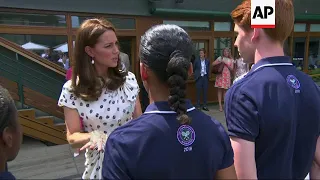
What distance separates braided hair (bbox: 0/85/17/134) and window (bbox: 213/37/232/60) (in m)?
8.15

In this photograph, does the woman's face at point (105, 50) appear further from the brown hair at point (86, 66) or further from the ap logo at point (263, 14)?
the ap logo at point (263, 14)

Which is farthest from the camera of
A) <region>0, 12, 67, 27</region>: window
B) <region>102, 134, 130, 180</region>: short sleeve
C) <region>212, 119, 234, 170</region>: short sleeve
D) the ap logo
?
<region>0, 12, 67, 27</region>: window

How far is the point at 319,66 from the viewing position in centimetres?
1220

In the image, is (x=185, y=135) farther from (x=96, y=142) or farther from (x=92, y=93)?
(x=92, y=93)

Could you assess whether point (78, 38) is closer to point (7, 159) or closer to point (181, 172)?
point (7, 159)

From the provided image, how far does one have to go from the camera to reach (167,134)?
3.35 ft

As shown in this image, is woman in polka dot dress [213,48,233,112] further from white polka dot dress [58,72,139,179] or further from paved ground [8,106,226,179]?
white polka dot dress [58,72,139,179]

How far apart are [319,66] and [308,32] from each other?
7.32ft

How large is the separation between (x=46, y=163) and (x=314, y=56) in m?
11.5

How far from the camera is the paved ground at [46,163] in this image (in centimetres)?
398

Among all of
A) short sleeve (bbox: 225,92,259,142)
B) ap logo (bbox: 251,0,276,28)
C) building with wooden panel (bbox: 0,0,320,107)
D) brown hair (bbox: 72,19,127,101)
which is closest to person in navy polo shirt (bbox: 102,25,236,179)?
short sleeve (bbox: 225,92,259,142)

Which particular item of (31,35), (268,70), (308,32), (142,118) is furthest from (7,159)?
(308,32)

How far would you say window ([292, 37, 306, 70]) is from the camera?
10.9m

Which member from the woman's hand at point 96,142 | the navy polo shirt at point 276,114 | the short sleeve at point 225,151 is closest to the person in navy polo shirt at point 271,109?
the navy polo shirt at point 276,114
